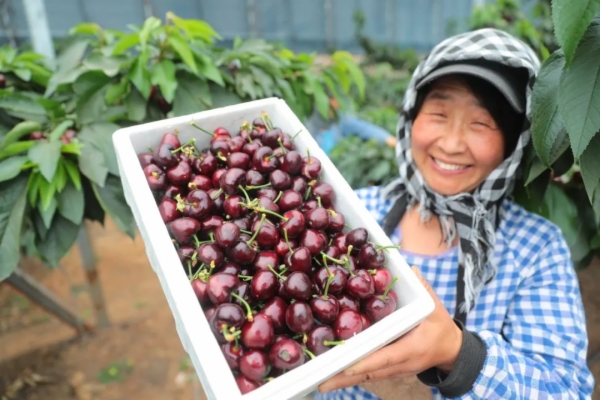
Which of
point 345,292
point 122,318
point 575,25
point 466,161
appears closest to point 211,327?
point 345,292

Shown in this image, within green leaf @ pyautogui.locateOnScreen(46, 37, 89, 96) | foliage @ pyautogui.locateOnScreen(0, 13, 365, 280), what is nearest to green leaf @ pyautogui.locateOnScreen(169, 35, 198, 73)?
foliage @ pyautogui.locateOnScreen(0, 13, 365, 280)

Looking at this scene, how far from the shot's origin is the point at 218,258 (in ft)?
3.12

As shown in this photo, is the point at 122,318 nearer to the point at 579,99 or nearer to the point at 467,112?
the point at 467,112

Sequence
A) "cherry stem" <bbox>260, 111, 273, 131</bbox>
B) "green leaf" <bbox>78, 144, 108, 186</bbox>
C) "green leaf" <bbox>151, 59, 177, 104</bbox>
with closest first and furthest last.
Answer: "cherry stem" <bbox>260, 111, 273, 131</bbox> → "green leaf" <bbox>78, 144, 108, 186</bbox> → "green leaf" <bbox>151, 59, 177, 104</bbox>

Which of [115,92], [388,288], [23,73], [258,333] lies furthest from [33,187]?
[388,288]

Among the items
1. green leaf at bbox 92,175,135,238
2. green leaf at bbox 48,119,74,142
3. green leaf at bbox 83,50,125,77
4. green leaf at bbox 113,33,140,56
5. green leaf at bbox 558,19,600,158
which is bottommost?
green leaf at bbox 92,175,135,238

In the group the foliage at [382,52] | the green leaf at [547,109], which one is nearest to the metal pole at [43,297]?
the green leaf at [547,109]

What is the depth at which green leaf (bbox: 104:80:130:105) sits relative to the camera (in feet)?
5.91

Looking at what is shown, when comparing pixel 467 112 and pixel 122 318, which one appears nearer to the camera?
pixel 467 112

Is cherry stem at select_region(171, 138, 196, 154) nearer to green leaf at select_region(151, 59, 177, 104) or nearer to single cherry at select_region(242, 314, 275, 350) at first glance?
single cherry at select_region(242, 314, 275, 350)

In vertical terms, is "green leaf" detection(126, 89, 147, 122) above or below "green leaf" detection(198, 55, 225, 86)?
below

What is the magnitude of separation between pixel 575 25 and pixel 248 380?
0.80 metres

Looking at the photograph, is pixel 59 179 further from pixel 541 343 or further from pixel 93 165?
pixel 541 343

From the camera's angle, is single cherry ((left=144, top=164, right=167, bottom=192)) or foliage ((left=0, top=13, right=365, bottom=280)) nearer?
single cherry ((left=144, top=164, right=167, bottom=192))
